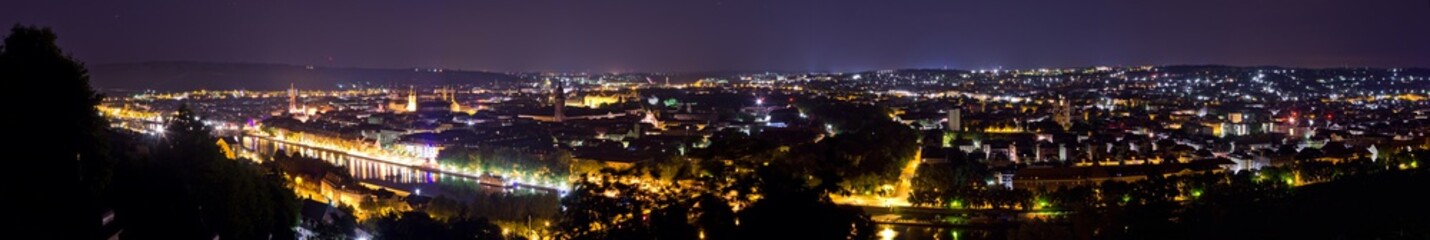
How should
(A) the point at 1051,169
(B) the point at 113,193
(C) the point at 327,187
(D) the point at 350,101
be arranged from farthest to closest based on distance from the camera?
1. (D) the point at 350,101
2. (A) the point at 1051,169
3. (C) the point at 327,187
4. (B) the point at 113,193

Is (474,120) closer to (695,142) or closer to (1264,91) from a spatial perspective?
(695,142)

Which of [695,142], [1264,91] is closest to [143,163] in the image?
[695,142]

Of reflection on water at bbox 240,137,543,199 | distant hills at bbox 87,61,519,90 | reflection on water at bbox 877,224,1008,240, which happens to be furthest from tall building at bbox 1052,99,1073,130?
distant hills at bbox 87,61,519,90

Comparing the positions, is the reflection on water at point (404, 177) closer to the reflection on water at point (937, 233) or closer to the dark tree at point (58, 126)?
the reflection on water at point (937, 233)

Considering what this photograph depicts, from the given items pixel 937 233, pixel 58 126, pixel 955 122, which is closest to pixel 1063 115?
pixel 955 122

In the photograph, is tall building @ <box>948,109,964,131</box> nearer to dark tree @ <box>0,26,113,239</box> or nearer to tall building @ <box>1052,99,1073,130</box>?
tall building @ <box>1052,99,1073,130</box>
